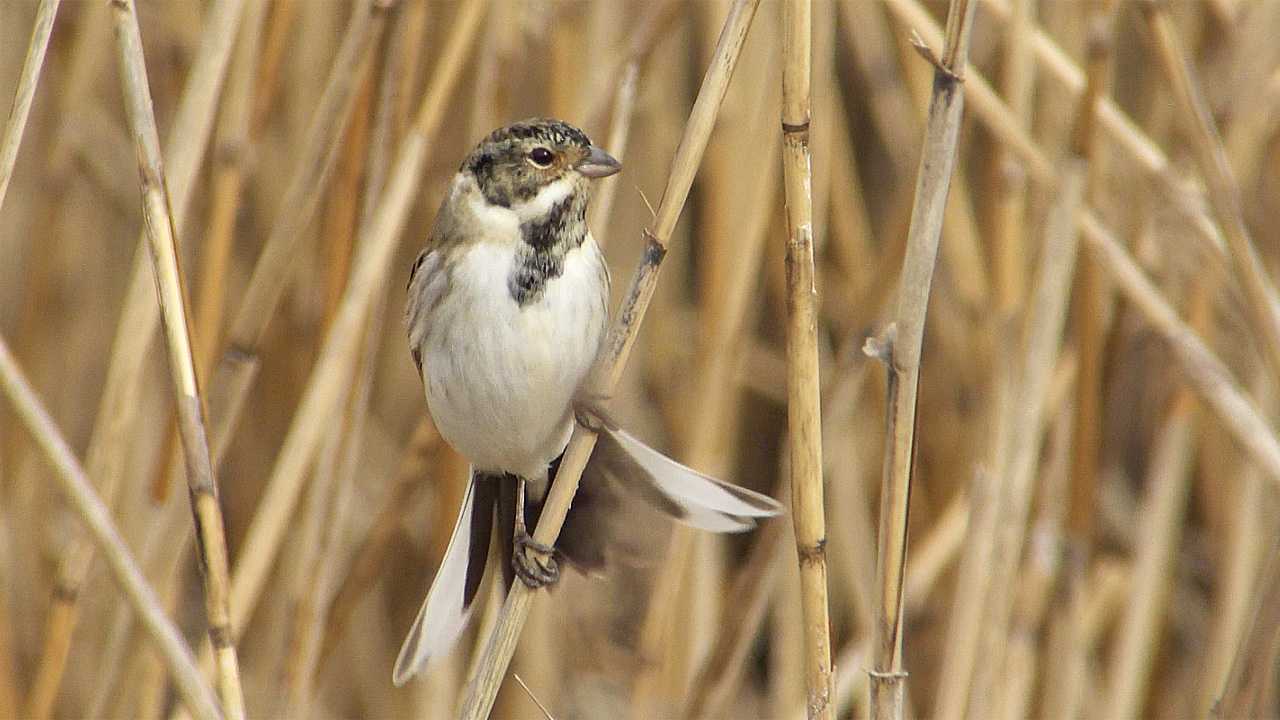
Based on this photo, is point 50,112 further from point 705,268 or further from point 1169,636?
point 1169,636

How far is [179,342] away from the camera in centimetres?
146

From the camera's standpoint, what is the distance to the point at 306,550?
211 centimetres

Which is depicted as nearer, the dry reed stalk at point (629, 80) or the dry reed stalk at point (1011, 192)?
the dry reed stalk at point (629, 80)

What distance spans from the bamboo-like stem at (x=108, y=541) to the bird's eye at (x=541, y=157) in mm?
673

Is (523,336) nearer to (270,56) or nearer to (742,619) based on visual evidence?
(270,56)

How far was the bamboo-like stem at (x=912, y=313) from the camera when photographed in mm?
1373

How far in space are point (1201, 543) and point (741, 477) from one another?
1.15 metres

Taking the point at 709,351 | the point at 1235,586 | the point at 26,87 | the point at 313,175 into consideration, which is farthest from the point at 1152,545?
the point at 26,87

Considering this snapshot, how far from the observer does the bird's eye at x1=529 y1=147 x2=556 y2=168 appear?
179 centimetres

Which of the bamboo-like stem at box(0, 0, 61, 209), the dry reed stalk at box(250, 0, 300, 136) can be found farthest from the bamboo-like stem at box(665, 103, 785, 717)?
the bamboo-like stem at box(0, 0, 61, 209)

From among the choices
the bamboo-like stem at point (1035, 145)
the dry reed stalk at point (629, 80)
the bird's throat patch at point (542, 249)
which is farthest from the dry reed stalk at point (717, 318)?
the bird's throat patch at point (542, 249)

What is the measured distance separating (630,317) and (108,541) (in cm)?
63

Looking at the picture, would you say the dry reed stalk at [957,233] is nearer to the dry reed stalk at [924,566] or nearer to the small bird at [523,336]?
the dry reed stalk at [924,566]

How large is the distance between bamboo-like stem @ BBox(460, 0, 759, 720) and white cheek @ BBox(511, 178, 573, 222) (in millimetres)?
317
